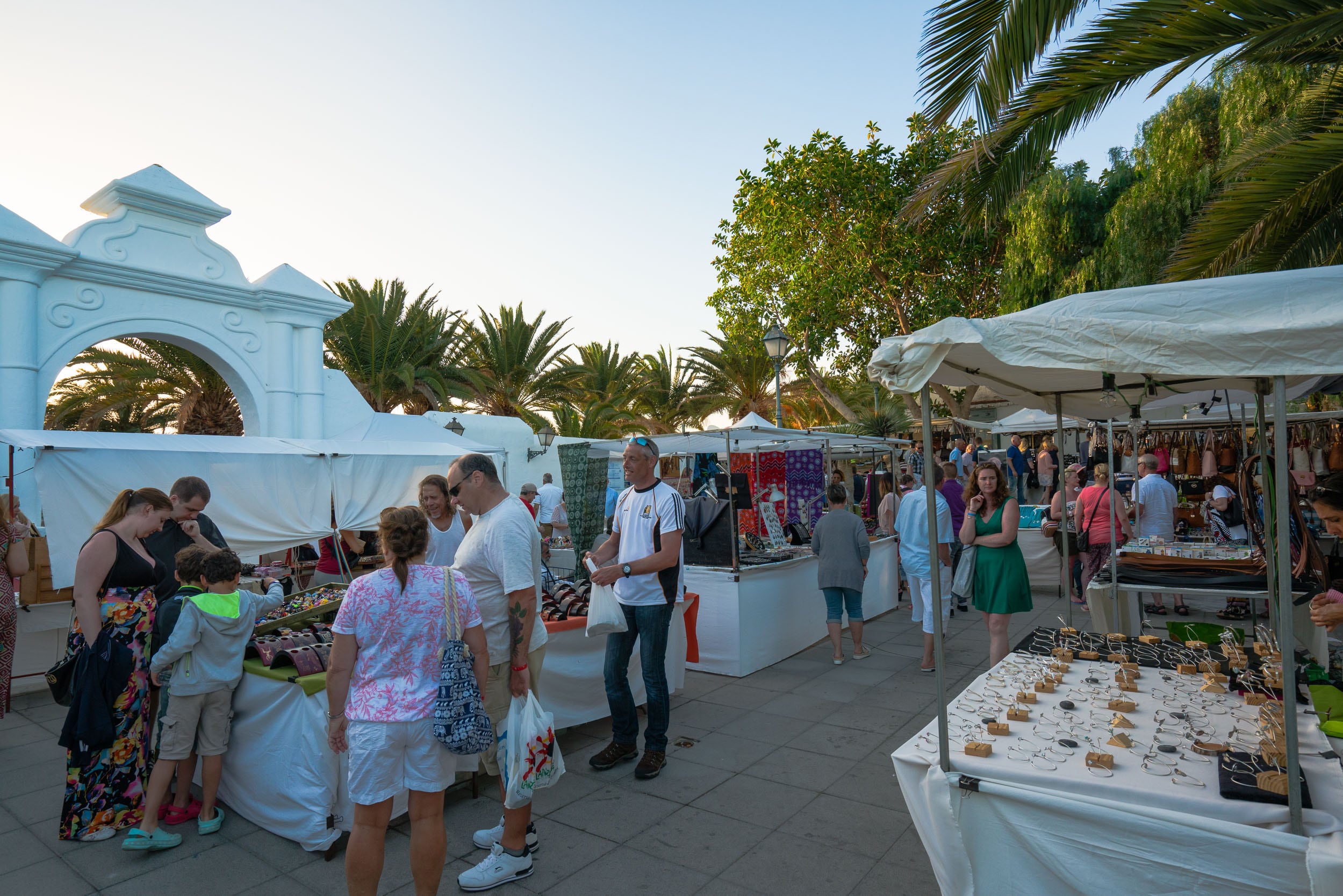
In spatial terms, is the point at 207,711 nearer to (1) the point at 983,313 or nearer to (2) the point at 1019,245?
Answer: (2) the point at 1019,245

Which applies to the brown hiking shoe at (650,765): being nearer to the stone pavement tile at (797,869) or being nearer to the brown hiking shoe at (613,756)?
the brown hiking shoe at (613,756)

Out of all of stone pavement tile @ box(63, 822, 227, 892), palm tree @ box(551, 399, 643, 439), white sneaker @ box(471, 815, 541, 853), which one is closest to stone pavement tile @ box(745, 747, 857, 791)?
white sneaker @ box(471, 815, 541, 853)

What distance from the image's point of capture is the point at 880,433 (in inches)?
970

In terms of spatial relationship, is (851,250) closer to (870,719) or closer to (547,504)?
(547,504)

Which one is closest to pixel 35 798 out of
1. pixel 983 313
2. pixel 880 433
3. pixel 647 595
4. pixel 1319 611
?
pixel 647 595

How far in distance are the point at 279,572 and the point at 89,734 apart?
472cm

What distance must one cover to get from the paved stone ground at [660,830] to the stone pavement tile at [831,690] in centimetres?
27

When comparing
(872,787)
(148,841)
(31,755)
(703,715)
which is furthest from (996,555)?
(31,755)

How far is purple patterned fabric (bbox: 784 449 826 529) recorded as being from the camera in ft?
35.9

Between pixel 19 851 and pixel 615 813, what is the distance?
112 inches

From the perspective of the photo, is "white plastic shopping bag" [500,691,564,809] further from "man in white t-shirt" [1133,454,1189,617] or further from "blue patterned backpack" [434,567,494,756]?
"man in white t-shirt" [1133,454,1189,617]

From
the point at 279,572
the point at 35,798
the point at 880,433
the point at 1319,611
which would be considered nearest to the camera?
the point at 1319,611

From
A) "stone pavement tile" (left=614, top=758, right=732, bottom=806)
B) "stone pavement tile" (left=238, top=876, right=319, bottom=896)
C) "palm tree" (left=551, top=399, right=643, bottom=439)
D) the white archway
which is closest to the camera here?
"stone pavement tile" (left=238, top=876, right=319, bottom=896)

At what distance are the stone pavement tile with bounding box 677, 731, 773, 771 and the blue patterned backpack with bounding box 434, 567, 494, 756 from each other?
6.68 ft
